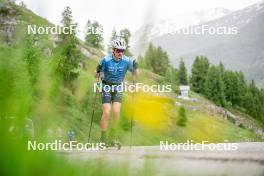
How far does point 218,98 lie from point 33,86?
147 ft

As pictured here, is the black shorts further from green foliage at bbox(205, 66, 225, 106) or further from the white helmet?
green foliage at bbox(205, 66, 225, 106)

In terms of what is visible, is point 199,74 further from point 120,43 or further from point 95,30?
point 95,30

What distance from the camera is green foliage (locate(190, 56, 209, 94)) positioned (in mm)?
56438

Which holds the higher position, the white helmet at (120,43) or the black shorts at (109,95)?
the white helmet at (120,43)

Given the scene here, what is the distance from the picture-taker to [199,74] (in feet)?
198

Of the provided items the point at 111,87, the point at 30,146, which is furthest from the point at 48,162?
the point at 111,87

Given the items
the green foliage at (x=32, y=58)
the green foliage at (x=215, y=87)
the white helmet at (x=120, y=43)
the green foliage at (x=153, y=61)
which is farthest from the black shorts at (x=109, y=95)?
the green foliage at (x=215, y=87)

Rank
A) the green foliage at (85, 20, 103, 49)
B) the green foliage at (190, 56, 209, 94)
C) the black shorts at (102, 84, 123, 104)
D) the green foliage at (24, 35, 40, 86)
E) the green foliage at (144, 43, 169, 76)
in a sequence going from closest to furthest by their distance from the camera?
the green foliage at (24, 35, 40, 86) → the green foliage at (144, 43, 169, 76) → the green foliage at (85, 20, 103, 49) → the black shorts at (102, 84, 123, 104) → the green foliage at (190, 56, 209, 94)

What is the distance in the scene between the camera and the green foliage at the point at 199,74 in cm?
5644

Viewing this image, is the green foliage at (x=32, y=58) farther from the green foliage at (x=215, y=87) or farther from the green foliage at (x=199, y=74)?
the green foliage at (x=199, y=74)

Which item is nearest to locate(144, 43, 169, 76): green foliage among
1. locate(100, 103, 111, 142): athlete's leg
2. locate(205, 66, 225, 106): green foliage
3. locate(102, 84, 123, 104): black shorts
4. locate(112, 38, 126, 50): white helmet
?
locate(112, 38, 126, 50): white helmet

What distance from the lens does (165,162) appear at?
1.24 m

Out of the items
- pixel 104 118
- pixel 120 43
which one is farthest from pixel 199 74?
pixel 120 43

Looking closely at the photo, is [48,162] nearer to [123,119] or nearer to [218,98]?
[123,119]
